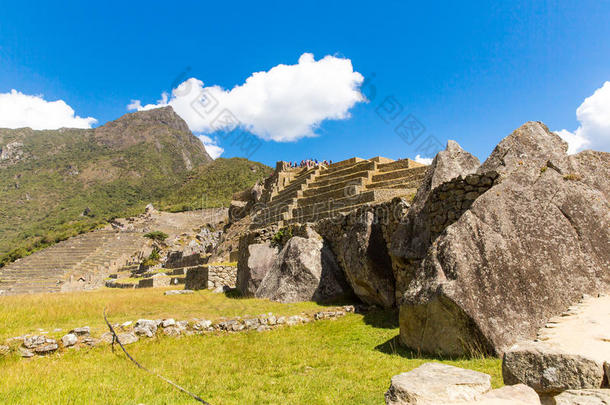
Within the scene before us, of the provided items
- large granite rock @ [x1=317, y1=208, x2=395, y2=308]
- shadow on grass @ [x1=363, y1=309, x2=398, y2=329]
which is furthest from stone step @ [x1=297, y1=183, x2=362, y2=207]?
shadow on grass @ [x1=363, y1=309, x2=398, y2=329]

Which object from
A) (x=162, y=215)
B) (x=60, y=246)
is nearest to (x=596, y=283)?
(x=60, y=246)

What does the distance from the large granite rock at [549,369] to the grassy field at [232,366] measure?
99 centimetres

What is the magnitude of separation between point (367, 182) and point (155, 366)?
2498 centimetres

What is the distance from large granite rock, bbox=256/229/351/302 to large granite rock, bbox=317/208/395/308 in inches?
54.6

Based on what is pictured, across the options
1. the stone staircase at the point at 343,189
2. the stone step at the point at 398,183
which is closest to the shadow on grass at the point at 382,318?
the stone staircase at the point at 343,189

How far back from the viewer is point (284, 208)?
33.7m

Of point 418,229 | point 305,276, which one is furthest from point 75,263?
point 418,229

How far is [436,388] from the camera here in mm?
3119

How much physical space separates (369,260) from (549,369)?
22.8ft

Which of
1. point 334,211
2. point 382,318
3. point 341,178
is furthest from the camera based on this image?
point 341,178

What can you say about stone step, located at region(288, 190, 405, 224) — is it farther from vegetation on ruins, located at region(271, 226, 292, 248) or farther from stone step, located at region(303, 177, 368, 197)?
vegetation on ruins, located at region(271, 226, 292, 248)

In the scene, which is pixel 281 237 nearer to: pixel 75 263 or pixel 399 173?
pixel 399 173

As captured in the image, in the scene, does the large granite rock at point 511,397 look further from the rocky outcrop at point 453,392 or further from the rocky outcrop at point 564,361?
the rocky outcrop at point 564,361

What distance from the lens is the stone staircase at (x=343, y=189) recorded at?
25234mm
